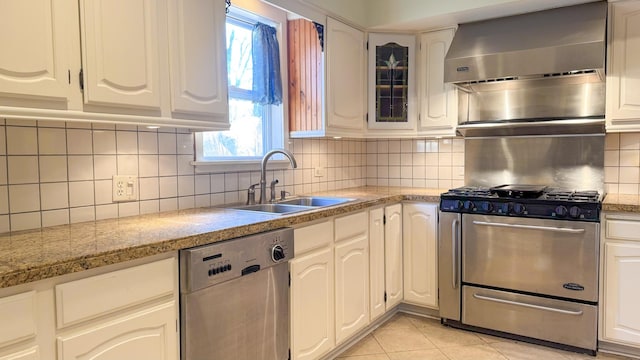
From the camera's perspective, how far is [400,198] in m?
3.09

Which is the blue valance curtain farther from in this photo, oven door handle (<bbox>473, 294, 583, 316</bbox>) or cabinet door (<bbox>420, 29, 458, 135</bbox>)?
oven door handle (<bbox>473, 294, 583, 316</bbox>)

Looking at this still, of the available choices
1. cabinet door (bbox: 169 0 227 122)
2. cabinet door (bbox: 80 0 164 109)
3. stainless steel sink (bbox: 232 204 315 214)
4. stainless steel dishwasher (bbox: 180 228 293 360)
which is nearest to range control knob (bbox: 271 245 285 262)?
stainless steel dishwasher (bbox: 180 228 293 360)

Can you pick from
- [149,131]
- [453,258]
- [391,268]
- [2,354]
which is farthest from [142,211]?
[453,258]

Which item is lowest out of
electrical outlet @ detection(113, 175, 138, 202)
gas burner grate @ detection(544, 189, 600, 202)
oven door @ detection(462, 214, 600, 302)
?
oven door @ detection(462, 214, 600, 302)

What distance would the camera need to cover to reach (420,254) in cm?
311

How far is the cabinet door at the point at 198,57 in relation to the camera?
6.07ft

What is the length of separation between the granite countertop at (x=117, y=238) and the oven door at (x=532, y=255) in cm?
113

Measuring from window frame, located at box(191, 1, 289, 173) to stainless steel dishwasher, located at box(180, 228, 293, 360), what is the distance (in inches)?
29.7

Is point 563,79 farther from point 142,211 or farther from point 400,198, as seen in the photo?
point 142,211

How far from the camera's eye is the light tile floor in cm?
257

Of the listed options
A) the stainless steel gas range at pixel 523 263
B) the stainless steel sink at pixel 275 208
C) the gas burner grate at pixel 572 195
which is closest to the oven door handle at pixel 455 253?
the stainless steel gas range at pixel 523 263

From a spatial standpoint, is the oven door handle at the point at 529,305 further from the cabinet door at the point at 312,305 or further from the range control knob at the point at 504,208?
the cabinet door at the point at 312,305

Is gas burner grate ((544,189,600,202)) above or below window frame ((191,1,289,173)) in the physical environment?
below

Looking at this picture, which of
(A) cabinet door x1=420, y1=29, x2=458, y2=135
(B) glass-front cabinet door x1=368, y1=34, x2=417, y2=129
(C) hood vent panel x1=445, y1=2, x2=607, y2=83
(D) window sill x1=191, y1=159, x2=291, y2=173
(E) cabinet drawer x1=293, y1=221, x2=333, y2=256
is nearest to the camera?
(E) cabinet drawer x1=293, y1=221, x2=333, y2=256
